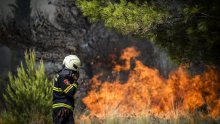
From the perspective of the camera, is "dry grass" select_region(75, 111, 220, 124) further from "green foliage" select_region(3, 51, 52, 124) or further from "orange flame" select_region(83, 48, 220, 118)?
"orange flame" select_region(83, 48, 220, 118)

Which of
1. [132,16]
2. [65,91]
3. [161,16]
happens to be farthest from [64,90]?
[161,16]

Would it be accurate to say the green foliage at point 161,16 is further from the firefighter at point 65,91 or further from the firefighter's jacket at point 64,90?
the firefighter's jacket at point 64,90

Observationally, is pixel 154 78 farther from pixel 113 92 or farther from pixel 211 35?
pixel 211 35

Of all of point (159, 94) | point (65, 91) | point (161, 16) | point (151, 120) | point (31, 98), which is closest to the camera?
point (65, 91)

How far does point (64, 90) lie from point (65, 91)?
3cm

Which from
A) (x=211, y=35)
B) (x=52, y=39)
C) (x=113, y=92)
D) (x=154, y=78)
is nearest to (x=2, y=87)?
(x=52, y=39)

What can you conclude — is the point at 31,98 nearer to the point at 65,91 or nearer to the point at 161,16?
the point at 65,91

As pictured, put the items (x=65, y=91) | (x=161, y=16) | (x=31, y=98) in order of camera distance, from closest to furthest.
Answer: (x=65, y=91), (x=161, y=16), (x=31, y=98)

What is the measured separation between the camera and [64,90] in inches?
291

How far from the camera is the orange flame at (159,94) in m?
14.0

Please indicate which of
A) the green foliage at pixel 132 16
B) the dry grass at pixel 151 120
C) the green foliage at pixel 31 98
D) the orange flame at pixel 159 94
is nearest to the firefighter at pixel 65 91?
the green foliage at pixel 132 16

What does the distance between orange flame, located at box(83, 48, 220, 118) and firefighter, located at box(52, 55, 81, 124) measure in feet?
18.4

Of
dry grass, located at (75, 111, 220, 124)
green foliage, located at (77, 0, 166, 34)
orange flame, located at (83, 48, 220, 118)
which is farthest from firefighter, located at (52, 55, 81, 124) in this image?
orange flame, located at (83, 48, 220, 118)

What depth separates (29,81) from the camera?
36.4 ft
